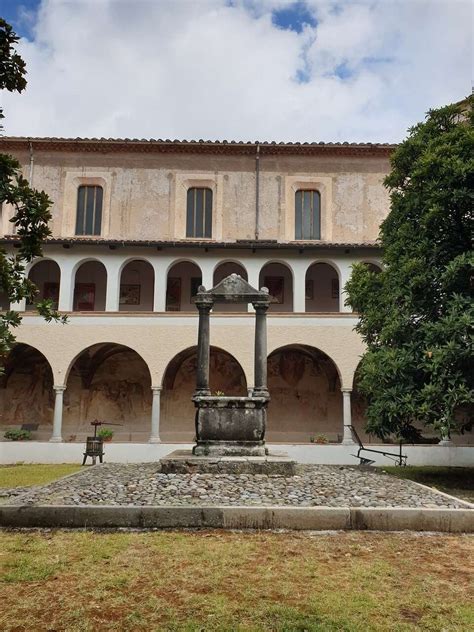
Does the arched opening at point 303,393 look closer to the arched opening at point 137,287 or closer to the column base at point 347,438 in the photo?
the column base at point 347,438

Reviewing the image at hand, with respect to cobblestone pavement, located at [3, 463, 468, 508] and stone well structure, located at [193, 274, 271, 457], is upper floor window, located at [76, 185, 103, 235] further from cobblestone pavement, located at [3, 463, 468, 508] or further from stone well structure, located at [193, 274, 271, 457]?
cobblestone pavement, located at [3, 463, 468, 508]

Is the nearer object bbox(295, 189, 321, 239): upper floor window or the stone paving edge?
the stone paving edge

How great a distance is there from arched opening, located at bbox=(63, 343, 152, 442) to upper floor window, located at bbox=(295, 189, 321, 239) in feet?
27.0

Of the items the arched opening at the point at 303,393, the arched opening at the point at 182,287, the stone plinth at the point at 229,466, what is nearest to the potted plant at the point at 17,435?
the arched opening at the point at 182,287

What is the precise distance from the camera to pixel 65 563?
4758 mm

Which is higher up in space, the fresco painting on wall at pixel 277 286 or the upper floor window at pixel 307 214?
the upper floor window at pixel 307 214

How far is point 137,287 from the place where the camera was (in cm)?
2225

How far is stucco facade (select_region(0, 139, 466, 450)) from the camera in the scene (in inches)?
732

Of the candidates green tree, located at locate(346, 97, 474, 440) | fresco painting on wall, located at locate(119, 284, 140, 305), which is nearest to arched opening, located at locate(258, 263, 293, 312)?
fresco painting on wall, located at locate(119, 284, 140, 305)

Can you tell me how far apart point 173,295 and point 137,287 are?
1471 mm

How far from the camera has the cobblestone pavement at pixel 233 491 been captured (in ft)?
23.2

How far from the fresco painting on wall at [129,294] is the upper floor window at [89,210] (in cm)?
250

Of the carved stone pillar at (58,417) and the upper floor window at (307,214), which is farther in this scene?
the upper floor window at (307,214)

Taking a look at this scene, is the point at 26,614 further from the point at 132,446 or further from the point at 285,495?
the point at 132,446
